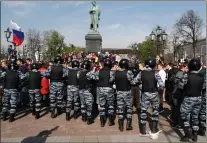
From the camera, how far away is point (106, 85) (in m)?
8.81

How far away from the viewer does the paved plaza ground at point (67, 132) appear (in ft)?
25.1

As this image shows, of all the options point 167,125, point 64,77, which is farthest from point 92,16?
point 167,125

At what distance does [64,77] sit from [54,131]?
2.40 meters

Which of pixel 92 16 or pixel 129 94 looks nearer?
pixel 129 94

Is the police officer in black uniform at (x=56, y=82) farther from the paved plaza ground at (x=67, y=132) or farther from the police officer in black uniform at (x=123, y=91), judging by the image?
the police officer in black uniform at (x=123, y=91)

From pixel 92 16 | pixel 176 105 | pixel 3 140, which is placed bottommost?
pixel 3 140

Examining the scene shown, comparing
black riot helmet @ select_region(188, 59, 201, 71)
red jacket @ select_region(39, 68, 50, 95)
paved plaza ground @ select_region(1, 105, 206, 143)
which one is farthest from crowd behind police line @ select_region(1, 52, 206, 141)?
red jacket @ select_region(39, 68, 50, 95)

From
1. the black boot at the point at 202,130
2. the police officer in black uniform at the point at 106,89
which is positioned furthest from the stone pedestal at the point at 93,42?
the black boot at the point at 202,130

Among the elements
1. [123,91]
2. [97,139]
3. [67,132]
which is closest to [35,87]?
[67,132]

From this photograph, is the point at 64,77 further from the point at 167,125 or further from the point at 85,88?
the point at 167,125

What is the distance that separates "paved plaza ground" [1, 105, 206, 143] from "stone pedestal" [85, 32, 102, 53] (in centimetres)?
1733

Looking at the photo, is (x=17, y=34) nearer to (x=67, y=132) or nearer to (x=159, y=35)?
(x=67, y=132)

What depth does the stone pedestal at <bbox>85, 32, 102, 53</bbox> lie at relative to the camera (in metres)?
27.2

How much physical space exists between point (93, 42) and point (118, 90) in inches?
761
